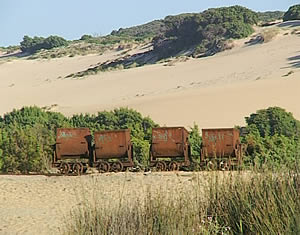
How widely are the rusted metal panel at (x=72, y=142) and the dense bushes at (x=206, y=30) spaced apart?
161 ft

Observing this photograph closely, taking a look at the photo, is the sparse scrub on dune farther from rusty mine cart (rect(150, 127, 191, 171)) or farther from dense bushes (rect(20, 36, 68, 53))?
dense bushes (rect(20, 36, 68, 53))

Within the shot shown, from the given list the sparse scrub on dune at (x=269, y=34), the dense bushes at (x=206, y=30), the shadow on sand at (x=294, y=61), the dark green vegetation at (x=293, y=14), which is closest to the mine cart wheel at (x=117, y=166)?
the shadow on sand at (x=294, y=61)

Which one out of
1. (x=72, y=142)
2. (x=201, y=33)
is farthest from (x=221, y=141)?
(x=201, y=33)

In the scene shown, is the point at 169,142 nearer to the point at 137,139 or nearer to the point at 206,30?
the point at 137,139

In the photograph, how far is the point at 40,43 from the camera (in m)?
118

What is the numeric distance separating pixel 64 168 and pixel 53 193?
3433 mm

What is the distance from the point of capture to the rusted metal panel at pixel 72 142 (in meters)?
19.4

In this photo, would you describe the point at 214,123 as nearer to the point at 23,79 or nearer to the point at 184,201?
the point at 184,201

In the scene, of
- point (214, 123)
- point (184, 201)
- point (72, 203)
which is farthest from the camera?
point (214, 123)

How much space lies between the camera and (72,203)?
1405 centimetres

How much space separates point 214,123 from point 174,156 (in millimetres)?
16466

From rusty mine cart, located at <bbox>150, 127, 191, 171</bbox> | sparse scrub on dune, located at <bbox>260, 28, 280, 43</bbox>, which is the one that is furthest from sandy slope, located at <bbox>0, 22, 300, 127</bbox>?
rusty mine cart, located at <bbox>150, 127, 191, 171</bbox>

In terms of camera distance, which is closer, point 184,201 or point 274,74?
point 184,201

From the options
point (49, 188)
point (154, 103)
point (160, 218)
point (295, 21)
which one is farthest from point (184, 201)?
point (295, 21)
